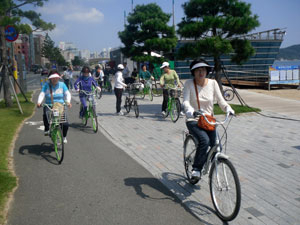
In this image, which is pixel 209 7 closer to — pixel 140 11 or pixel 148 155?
pixel 148 155

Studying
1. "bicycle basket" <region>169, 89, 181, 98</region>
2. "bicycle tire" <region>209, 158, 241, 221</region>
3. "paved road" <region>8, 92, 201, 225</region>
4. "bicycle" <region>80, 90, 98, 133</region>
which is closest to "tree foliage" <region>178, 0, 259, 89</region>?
"bicycle basket" <region>169, 89, 181, 98</region>

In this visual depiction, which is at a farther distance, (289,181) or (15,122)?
(15,122)

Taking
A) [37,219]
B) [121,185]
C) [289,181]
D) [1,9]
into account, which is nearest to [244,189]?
[289,181]

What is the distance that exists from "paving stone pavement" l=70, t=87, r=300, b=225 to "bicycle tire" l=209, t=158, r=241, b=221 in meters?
0.14

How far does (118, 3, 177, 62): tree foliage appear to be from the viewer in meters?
20.3

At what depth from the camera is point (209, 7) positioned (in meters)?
12.2

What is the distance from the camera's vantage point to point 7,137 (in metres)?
7.92

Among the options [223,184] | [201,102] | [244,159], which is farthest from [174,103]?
[223,184]

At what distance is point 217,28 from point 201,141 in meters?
8.93

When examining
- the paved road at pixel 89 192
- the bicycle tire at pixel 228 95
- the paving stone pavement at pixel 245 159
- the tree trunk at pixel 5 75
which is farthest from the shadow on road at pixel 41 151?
the bicycle tire at pixel 228 95

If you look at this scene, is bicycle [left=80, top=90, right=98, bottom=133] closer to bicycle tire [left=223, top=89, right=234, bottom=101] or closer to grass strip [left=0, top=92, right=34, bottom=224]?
grass strip [left=0, top=92, right=34, bottom=224]

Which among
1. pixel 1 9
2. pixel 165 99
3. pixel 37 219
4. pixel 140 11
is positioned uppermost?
pixel 140 11

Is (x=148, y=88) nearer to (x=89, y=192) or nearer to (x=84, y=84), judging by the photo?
(x=84, y=84)

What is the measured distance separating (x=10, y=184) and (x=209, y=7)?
10.2 m
